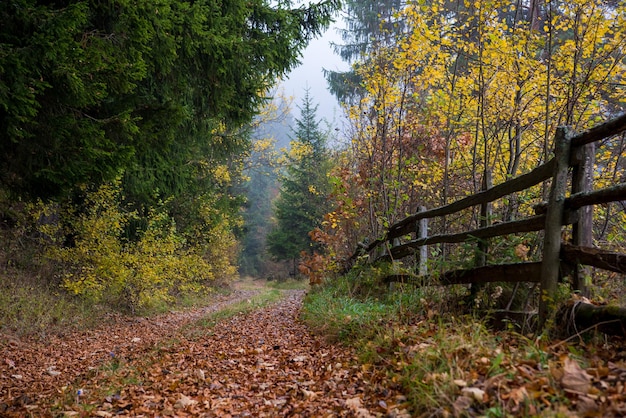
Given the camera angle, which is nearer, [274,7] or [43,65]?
[43,65]

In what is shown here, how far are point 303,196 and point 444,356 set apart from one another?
24.8 m

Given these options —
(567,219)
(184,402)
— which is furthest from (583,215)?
(184,402)

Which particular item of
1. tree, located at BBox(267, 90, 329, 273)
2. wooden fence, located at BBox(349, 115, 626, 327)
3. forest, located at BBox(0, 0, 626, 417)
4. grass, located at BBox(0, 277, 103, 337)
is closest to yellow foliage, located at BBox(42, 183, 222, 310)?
forest, located at BBox(0, 0, 626, 417)

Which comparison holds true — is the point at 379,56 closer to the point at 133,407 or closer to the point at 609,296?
the point at 609,296

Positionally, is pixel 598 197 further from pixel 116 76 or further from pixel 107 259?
pixel 107 259

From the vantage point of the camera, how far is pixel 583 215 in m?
3.02

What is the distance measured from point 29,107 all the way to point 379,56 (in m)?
6.82

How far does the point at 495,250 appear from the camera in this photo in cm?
425

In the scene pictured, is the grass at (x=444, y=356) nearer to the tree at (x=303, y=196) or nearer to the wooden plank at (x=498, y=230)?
the wooden plank at (x=498, y=230)

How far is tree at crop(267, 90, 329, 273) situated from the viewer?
2648 centimetres

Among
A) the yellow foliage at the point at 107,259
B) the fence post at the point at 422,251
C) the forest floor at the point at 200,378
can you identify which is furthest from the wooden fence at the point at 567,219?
the yellow foliage at the point at 107,259

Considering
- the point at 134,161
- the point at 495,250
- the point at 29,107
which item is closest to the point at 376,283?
the point at 495,250

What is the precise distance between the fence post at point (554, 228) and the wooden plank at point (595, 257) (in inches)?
3.4

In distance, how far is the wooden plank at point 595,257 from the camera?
99.2 inches
